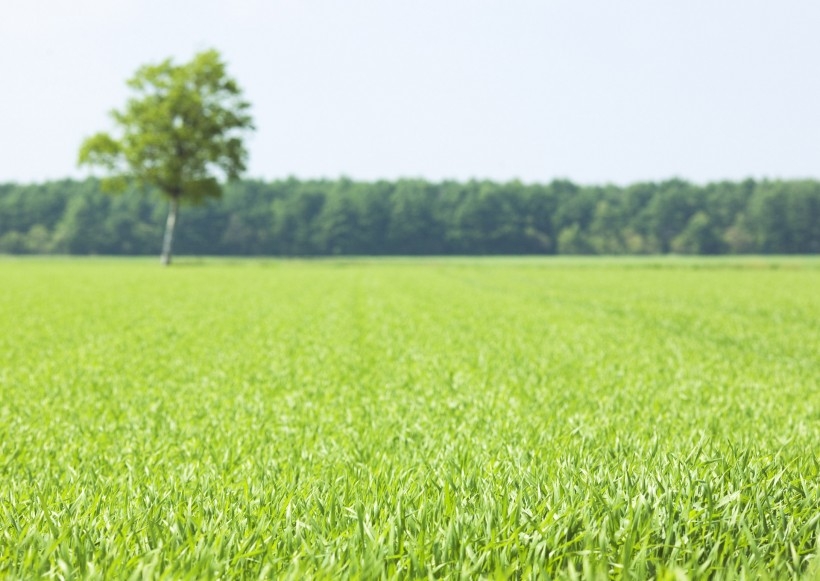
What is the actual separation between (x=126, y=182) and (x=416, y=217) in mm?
85873

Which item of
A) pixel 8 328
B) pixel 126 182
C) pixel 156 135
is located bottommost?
pixel 8 328

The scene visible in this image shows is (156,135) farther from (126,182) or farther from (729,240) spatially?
(729,240)

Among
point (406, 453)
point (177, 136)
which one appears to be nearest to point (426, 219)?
point (177, 136)

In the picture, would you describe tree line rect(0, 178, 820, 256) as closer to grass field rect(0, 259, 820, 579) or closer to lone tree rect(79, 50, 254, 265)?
lone tree rect(79, 50, 254, 265)

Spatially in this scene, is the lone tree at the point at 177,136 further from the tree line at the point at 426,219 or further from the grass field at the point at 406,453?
the tree line at the point at 426,219

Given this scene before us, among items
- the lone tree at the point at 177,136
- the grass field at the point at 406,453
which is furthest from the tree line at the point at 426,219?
the grass field at the point at 406,453

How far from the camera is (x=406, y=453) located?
14.6 feet

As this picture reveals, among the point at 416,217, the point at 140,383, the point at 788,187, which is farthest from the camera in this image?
the point at 416,217

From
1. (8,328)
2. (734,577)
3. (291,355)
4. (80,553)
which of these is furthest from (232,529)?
(8,328)

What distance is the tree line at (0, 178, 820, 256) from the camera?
123 metres

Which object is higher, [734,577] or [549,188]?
[549,188]

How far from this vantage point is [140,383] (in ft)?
26.1

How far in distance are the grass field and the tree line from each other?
11928 centimetres

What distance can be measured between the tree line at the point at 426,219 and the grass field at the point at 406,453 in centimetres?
11928
